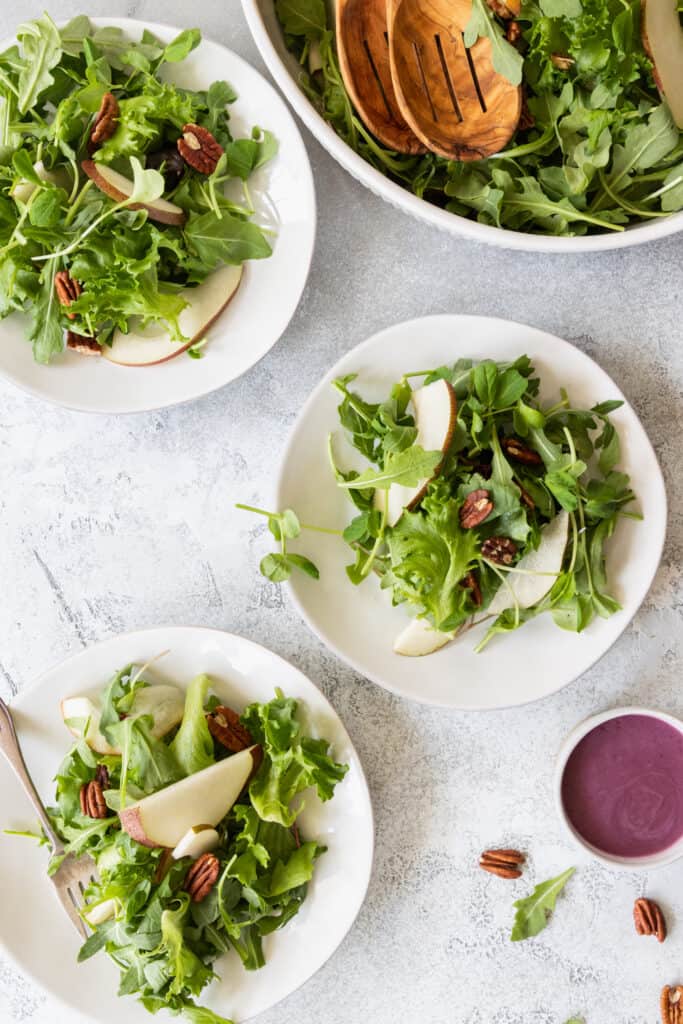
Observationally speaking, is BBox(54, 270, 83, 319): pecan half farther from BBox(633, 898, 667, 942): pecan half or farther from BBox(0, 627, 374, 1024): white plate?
BBox(633, 898, 667, 942): pecan half

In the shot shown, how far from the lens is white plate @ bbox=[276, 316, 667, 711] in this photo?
1.25 metres

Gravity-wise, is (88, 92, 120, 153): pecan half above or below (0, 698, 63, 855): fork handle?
above

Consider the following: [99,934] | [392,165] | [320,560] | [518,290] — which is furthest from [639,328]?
[99,934]

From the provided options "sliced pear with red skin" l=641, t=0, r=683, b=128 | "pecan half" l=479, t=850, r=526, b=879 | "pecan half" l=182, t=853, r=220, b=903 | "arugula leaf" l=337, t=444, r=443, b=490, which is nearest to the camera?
"sliced pear with red skin" l=641, t=0, r=683, b=128

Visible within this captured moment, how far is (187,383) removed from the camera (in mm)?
1278

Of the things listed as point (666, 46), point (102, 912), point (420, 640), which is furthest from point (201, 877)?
point (666, 46)

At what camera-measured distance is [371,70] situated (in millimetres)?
1139

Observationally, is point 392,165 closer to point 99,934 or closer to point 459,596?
point 459,596

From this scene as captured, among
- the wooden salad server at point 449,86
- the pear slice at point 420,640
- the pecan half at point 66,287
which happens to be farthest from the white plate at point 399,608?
the pecan half at point 66,287

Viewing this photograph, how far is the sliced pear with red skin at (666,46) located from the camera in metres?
1.03

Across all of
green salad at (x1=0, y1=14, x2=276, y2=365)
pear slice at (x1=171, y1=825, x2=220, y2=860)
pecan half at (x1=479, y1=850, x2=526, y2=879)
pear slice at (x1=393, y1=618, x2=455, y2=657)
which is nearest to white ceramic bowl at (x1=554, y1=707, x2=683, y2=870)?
pecan half at (x1=479, y1=850, x2=526, y2=879)

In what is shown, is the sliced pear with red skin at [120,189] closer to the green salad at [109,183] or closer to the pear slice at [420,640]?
the green salad at [109,183]

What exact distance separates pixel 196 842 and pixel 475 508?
23.2 inches

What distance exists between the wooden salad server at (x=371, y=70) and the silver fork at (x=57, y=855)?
3.11ft
